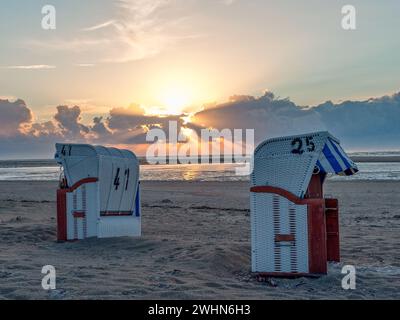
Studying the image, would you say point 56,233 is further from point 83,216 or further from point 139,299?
point 139,299

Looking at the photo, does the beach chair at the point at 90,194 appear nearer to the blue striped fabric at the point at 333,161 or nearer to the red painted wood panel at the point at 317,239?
the red painted wood panel at the point at 317,239

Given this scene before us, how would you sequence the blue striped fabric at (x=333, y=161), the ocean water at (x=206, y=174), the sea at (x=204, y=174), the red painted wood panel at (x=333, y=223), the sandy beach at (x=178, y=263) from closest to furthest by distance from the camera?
the sandy beach at (x=178, y=263), the blue striped fabric at (x=333, y=161), the red painted wood panel at (x=333, y=223), the ocean water at (x=206, y=174), the sea at (x=204, y=174)

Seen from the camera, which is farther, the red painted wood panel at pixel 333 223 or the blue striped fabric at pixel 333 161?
the red painted wood panel at pixel 333 223

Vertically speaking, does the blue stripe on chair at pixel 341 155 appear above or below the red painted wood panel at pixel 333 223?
above

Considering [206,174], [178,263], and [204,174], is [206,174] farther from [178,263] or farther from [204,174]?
[178,263]

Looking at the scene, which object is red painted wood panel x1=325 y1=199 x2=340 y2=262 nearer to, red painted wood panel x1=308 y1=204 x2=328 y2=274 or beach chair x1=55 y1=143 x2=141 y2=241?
red painted wood panel x1=308 y1=204 x2=328 y2=274

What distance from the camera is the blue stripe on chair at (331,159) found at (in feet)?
26.4

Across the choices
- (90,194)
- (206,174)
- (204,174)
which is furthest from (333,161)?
(204,174)

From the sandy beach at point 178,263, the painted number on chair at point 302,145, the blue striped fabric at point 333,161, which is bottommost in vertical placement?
the sandy beach at point 178,263

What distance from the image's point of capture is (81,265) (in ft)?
30.1

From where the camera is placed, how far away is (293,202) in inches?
321

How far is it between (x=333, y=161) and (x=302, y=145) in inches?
21.7

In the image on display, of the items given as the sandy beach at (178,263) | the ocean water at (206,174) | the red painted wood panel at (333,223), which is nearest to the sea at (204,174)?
the ocean water at (206,174)

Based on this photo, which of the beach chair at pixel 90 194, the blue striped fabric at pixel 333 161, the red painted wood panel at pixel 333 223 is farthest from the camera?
the beach chair at pixel 90 194
